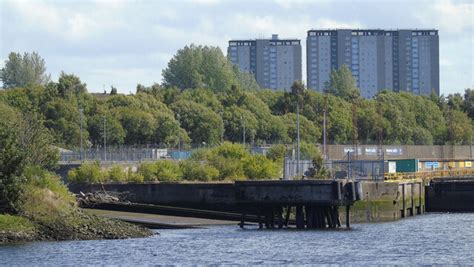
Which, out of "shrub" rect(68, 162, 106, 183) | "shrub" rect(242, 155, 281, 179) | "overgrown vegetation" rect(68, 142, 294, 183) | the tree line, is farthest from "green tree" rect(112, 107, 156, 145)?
"shrub" rect(68, 162, 106, 183)

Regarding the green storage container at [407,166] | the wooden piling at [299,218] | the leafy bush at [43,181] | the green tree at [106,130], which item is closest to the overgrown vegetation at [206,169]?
the wooden piling at [299,218]

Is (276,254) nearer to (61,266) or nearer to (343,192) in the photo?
(61,266)

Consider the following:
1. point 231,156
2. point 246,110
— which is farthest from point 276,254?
point 246,110

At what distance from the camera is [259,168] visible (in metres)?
105

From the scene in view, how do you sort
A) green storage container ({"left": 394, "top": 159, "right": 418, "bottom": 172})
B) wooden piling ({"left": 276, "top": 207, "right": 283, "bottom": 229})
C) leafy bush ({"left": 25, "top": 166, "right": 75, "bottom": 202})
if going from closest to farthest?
leafy bush ({"left": 25, "top": 166, "right": 75, "bottom": 202})
wooden piling ({"left": 276, "top": 207, "right": 283, "bottom": 229})
green storage container ({"left": 394, "top": 159, "right": 418, "bottom": 172})

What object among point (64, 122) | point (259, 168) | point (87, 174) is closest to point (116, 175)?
point (87, 174)

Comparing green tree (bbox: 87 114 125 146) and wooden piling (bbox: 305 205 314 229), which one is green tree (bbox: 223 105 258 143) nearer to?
green tree (bbox: 87 114 125 146)

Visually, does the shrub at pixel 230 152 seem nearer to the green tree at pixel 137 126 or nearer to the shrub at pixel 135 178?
the shrub at pixel 135 178

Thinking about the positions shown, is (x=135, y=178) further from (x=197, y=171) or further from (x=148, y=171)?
(x=197, y=171)

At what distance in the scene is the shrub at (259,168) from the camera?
105062mm

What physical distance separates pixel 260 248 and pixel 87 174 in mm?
34517

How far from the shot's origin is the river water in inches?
2404

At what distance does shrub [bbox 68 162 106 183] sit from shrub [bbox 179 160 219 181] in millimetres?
9016

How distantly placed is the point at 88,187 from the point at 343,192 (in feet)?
78.2
